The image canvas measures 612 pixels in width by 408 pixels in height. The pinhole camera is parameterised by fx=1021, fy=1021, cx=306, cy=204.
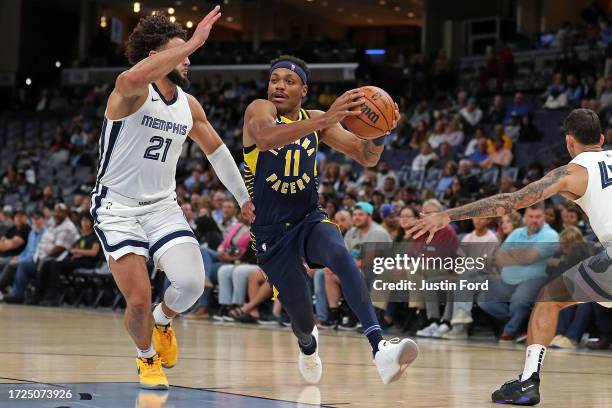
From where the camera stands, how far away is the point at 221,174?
248 inches

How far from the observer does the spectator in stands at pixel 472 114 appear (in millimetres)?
17625

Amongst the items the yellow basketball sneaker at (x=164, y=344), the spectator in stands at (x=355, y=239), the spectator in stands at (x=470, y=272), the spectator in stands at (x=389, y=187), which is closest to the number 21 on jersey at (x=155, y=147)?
the yellow basketball sneaker at (x=164, y=344)

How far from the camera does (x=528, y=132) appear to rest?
16062 mm

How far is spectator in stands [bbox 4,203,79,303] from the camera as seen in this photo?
1541 cm

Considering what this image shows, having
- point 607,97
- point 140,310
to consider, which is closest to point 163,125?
point 140,310

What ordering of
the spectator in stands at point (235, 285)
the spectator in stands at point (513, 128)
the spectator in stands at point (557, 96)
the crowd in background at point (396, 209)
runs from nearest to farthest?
1. the crowd in background at point (396, 209)
2. the spectator in stands at point (235, 285)
3. the spectator in stands at point (513, 128)
4. the spectator in stands at point (557, 96)

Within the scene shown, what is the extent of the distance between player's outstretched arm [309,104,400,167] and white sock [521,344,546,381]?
142 cm

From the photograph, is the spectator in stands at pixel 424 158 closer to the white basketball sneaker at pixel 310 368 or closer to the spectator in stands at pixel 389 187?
the spectator in stands at pixel 389 187

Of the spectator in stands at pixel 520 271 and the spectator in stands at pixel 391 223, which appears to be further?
the spectator in stands at pixel 391 223

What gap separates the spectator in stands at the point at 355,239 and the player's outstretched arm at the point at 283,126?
537 cm

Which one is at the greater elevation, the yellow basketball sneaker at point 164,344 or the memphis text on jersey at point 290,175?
the memphis text on jersey at point 290,175

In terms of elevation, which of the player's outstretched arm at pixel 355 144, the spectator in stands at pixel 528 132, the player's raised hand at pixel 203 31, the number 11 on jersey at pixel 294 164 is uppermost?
the spectator in stands at pixel 528 132

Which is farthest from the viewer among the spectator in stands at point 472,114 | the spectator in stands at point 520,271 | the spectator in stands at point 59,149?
the spectator in stands at point 59,149

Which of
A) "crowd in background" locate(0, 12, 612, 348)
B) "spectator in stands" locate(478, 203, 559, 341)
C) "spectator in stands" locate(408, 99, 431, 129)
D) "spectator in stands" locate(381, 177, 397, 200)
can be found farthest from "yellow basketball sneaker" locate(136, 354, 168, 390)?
"spectator in stands" locate(408, 99, 431, 129)
